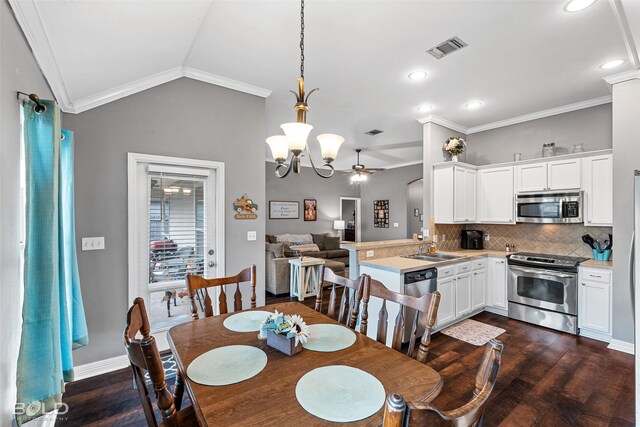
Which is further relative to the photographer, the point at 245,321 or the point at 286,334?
the point at 245,321

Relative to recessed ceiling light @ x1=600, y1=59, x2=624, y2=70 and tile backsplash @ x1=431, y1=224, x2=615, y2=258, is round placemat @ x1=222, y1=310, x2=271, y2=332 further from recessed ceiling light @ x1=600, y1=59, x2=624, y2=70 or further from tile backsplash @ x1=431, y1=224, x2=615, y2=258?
recessed ceiling light @ x1=600, y1=59, x2=624, y2=70

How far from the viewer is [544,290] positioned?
368 centimetres

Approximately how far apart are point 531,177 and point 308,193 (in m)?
5.78

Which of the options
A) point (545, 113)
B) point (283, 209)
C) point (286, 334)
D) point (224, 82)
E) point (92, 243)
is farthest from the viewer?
point (283, 209)

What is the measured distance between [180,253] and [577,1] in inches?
155

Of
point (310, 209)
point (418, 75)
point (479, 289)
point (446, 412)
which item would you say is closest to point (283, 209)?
point (310, 209)

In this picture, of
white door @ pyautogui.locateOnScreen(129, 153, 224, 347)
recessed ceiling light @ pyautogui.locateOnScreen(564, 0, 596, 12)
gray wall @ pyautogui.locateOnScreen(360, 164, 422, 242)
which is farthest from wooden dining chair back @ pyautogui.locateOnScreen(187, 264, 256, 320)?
gray wall @ pyautogui.locateOnScreen(360, 164, 422, 242)

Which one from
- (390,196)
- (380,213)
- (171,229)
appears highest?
(390,196)

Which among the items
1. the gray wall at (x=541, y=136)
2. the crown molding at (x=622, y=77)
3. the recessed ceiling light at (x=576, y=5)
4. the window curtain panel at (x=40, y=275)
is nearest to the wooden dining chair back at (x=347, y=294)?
the window curtain panel at (x=40, y=275)

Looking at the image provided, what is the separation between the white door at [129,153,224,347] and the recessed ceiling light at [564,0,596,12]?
3.26m

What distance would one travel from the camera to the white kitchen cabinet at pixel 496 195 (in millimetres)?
4316

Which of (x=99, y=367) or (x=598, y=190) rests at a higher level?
(x=598, y=190)

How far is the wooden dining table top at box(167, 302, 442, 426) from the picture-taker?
0.95 meters

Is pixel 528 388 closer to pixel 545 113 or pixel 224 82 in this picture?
pixel 545 113
